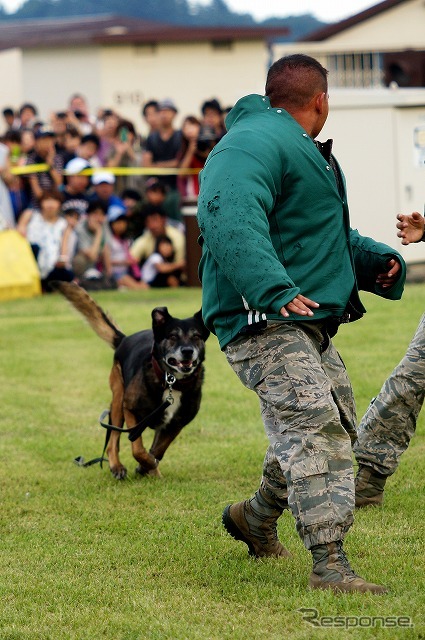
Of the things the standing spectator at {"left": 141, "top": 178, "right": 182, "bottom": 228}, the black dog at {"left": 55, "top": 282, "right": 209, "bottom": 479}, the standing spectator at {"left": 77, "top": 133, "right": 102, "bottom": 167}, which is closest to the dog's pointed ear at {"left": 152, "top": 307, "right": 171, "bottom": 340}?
the black dog at {"left": 55, "top": 282, "right": 209, "bottom": 479}

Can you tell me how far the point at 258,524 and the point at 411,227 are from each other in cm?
145

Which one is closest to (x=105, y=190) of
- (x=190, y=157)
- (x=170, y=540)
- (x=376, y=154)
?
(x=190, y=157)

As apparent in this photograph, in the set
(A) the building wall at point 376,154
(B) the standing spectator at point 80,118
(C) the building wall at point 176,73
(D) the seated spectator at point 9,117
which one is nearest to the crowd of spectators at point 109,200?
(A) the building wall at point 376,154

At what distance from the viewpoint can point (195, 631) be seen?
3883 millimetres

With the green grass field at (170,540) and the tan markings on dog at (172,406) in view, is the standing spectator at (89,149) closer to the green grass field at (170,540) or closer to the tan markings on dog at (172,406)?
the green grass field at (170,540)

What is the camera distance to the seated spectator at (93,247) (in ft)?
48.5

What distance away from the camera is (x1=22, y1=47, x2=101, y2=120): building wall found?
37.9 m

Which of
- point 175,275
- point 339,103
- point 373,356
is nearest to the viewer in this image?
point 373,356

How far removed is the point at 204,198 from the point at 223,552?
1689 mm

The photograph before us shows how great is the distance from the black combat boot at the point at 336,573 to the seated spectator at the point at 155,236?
10752 millimetres

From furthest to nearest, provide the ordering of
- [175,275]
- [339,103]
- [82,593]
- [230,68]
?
[230,68]
[175,275]
[339,103]
[82,593]

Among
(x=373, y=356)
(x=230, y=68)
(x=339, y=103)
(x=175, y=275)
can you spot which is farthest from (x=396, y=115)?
(x=230, y=68)

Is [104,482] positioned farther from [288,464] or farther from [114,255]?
[114,255]

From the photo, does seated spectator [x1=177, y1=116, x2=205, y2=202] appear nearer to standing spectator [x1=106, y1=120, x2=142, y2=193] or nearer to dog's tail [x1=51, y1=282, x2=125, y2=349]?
standing spectator [x1=106, y1=120, x2=142, y2=193]
